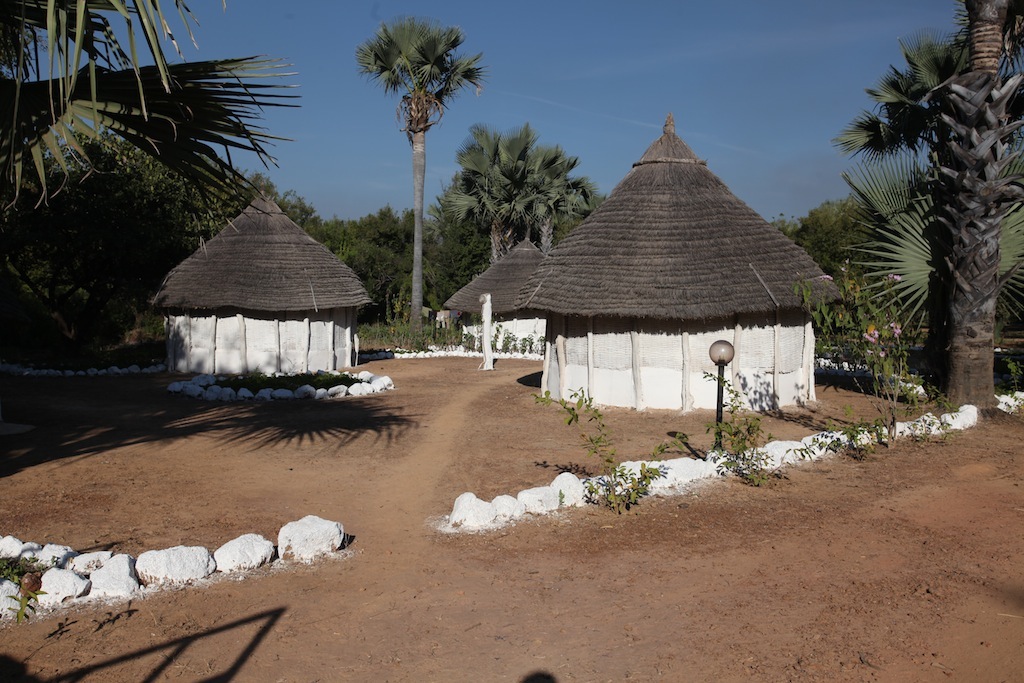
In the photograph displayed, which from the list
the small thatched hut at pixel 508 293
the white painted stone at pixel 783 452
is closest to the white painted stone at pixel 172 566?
the white painted stone at pixel 783 452

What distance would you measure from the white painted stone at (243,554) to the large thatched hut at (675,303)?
8.02m

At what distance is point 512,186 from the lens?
98.1ft

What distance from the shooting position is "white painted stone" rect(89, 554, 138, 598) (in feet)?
17.7

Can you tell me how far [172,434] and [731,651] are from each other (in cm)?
917

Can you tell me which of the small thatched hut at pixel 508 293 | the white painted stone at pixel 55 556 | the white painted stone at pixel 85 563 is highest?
the small thatched hut at pixel 508 293

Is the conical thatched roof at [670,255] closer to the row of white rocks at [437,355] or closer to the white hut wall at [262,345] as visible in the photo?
the white hut wall at [262,345]

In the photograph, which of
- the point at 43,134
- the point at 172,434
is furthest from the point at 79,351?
the point at 43,134

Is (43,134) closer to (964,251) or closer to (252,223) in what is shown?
(964,251)

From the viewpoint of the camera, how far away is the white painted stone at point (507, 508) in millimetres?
7139

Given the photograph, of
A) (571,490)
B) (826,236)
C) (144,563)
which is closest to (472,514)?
(571,490)

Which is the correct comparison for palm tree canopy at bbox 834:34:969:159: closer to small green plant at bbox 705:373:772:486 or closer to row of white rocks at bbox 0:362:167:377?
small green plant at bbox 705:373:772:486

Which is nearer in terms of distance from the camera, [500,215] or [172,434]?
[172,434]

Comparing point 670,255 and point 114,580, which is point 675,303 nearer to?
point 670,255

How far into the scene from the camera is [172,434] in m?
11.5
